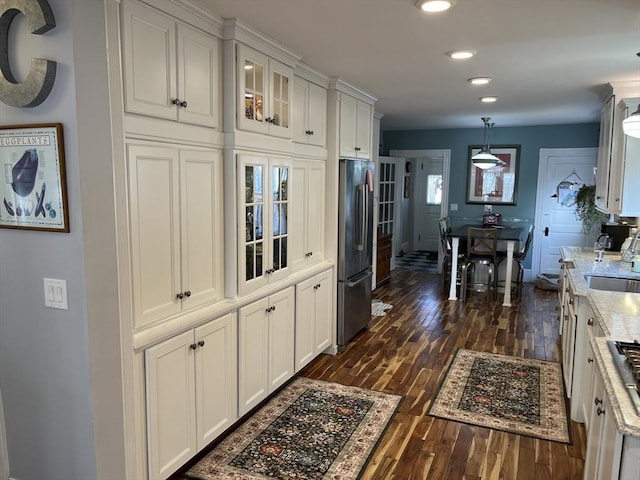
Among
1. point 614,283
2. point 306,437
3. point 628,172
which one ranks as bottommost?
point 306,437

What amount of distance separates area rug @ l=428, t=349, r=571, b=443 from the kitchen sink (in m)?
0.81

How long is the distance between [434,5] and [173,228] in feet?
5.40

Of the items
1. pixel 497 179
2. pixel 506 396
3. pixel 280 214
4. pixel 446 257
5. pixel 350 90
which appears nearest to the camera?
pixel 280 214

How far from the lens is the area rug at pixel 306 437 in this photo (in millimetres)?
2602

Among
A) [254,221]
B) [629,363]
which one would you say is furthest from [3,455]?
[629,363]

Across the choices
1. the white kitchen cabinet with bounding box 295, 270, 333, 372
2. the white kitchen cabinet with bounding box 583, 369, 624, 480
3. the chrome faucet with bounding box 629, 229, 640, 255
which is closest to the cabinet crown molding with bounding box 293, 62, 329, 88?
the white kitchen cabinet with bounding box 295, 270, 333, 372

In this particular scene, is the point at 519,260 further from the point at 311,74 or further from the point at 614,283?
the point at 311,74

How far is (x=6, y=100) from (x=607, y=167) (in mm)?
4476

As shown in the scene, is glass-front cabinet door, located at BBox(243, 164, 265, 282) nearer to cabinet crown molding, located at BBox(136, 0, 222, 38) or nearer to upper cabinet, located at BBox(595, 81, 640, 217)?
cabinet crown molding, located at BBox(136, 0, 222, 38)

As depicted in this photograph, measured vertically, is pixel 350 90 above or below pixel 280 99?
above

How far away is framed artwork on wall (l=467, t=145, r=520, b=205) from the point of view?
749cm

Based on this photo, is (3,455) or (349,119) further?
(349,119)

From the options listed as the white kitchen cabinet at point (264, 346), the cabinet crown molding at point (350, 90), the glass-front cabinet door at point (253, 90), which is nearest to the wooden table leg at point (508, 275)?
the cabinet crown molding at point (350, 90)

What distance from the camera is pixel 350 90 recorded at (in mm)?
4316
